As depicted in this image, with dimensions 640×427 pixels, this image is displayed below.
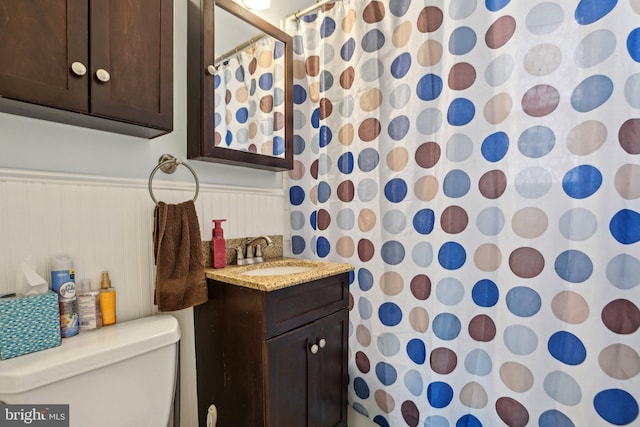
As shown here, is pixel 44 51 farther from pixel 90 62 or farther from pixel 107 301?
pixel 107 301

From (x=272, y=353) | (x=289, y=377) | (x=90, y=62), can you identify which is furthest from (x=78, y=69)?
(x=289, y=377)

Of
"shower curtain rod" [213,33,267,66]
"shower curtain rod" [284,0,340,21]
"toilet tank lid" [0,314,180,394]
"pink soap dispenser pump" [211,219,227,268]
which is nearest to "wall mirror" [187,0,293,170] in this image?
"shower curtain rod" [213,33,267,66]

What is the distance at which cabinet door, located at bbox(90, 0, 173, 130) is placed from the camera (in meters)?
0.75

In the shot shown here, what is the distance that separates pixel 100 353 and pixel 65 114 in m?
0.61

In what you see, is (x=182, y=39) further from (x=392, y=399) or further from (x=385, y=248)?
(x=392, y=399)

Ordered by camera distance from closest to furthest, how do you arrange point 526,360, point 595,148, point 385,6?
point 595,148
point 526,360
point 385,6

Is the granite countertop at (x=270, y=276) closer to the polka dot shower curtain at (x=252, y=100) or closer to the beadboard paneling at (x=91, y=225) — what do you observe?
the beadboard paneling at (x=91, y=225)

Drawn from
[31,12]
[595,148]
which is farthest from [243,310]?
[595,148]

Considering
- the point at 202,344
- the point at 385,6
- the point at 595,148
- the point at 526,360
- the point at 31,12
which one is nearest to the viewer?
the point at 31,12

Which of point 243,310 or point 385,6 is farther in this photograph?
point 385,6

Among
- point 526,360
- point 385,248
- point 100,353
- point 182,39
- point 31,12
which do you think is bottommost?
point 526,360

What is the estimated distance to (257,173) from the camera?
144cm

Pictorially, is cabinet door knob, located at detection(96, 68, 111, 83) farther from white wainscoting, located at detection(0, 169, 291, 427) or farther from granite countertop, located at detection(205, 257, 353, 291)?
granite countertop, located at detection(205, 257, 353, 291)

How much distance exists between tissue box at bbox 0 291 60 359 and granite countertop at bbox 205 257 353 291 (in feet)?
1.42
